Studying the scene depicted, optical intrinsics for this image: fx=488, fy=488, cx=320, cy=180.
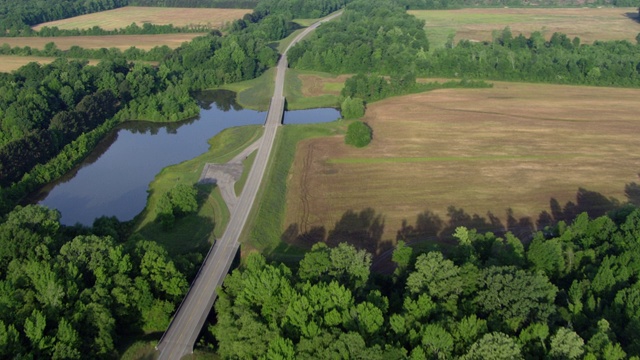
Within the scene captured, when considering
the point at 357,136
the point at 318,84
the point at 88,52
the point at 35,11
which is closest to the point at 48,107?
the point at 88,52

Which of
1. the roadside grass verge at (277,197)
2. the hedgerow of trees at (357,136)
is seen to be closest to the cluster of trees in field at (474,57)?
the roadside grass verge at (277,197)

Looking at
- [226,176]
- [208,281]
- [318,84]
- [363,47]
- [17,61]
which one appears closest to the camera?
[208,281]

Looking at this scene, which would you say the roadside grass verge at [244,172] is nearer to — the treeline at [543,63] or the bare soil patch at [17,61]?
the treeline at [543,63]

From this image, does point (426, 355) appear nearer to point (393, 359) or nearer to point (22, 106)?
point (393, 359)

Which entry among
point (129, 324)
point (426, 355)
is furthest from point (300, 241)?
point (426, 355)

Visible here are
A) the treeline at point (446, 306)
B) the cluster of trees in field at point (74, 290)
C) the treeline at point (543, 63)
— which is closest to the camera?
the treeline at point (446, 306)

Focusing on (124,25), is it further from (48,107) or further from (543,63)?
(543,63)
